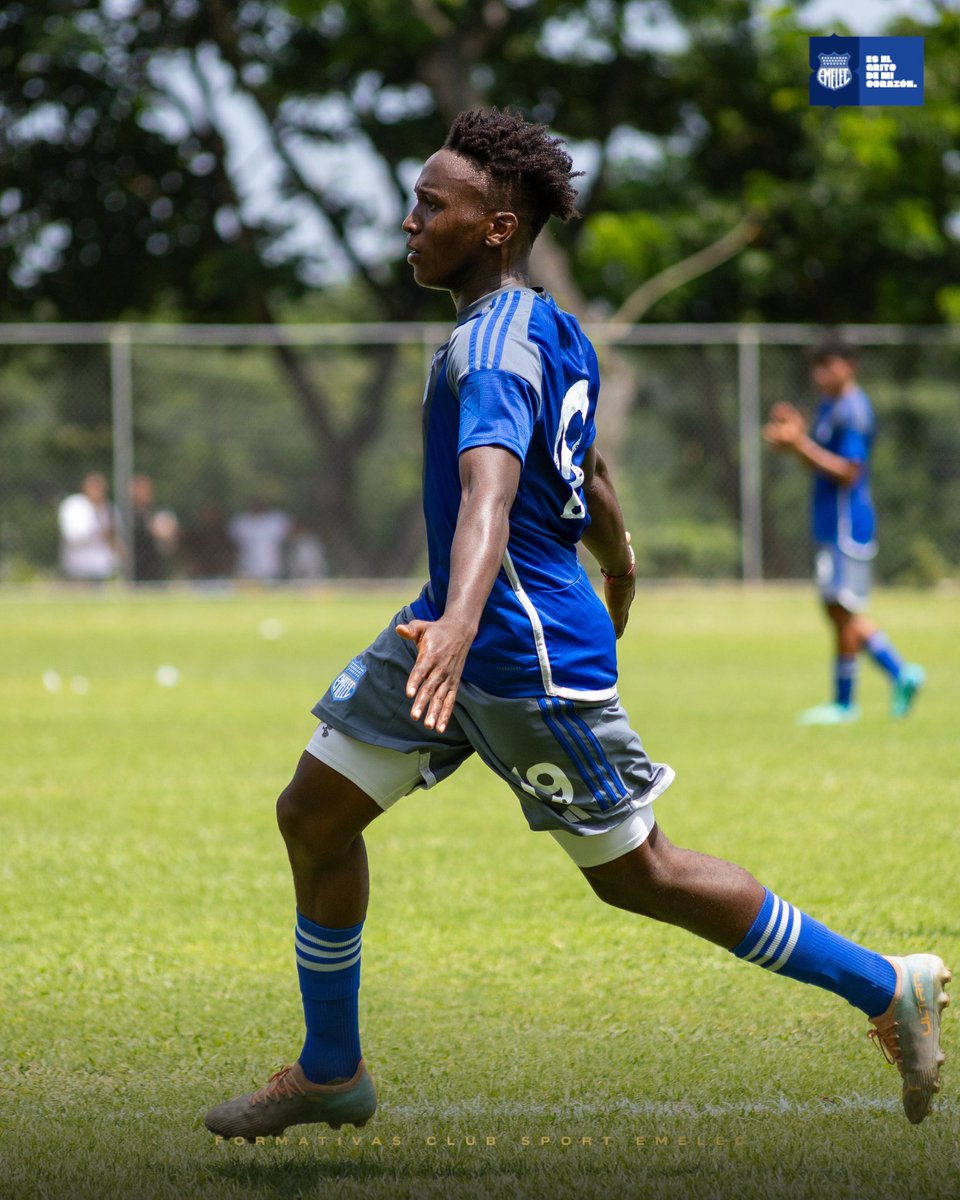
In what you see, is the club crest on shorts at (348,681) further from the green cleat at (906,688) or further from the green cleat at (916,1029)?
the green cleat at (906,688)

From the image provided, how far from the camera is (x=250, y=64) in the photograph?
2927 cm

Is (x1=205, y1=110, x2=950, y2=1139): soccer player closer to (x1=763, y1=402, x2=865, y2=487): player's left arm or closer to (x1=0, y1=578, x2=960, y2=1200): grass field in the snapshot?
(x1=0, y1=578, x2=960, y2=1200): grass field

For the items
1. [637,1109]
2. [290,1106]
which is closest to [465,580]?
[290,1106]

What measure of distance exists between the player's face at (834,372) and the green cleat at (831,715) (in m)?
1.95

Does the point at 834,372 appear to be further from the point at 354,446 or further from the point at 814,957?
the point at 354,446

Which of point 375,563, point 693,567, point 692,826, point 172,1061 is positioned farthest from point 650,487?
point 172,1061

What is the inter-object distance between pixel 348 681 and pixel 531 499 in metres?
0.55

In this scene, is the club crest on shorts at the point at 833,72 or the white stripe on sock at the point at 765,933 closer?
the white stripe on sock at the point at 765,933

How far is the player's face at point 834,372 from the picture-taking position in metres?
10.6

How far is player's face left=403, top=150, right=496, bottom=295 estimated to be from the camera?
360 centimetres


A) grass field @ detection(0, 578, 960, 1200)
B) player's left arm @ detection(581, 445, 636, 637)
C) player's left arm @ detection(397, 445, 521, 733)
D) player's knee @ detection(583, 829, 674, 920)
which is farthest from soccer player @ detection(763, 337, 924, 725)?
player's left arm @ detection(397, 445, 521, 733)

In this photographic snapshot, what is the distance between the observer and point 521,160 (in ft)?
11.9

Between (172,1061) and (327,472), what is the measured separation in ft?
64.1

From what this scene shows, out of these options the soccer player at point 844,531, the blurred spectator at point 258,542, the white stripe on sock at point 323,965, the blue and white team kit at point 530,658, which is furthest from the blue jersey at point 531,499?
the blurred spectator at point 258,542
